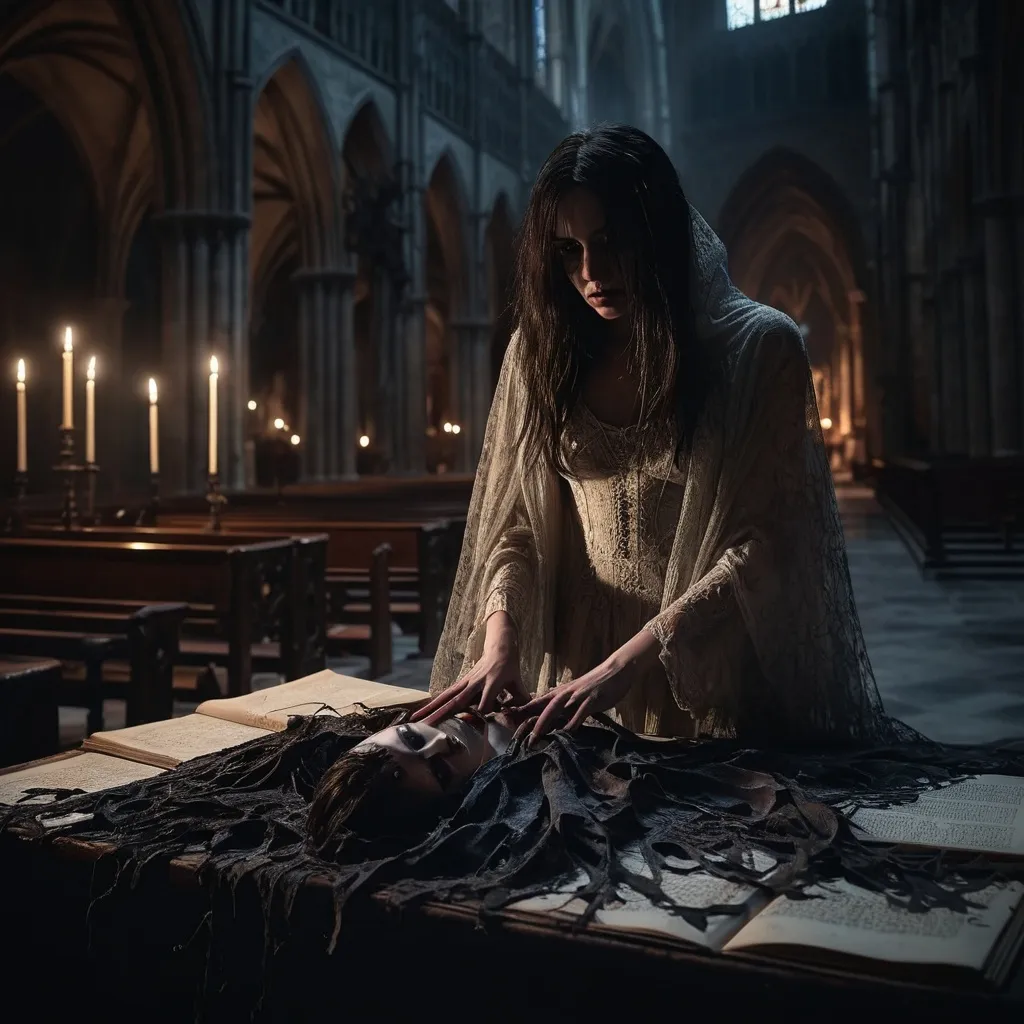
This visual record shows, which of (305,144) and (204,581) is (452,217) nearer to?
(305,144)

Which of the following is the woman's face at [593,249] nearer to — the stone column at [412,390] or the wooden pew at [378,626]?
the wooden pew at [378,626]

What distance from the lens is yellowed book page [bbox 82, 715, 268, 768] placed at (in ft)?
5.57

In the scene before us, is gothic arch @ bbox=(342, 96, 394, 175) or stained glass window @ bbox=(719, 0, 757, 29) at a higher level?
stained glass window @ bbox=(719, 0, 757, 29)

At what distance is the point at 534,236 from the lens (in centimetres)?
178

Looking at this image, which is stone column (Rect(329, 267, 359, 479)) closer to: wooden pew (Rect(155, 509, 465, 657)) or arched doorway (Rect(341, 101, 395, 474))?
arched doorway (Rect(341, 101, 395, 474))

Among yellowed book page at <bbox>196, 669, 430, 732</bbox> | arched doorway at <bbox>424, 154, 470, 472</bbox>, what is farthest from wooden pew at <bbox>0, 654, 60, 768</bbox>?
arched doorway at <bbox>424, 154, 470, 472</bbox>

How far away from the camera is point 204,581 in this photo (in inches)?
191

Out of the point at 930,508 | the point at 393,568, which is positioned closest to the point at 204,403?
the point at 393,568

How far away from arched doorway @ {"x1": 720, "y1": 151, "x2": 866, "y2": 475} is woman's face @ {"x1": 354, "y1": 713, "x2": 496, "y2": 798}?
84.8 feet

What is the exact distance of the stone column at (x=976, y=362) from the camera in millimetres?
14781

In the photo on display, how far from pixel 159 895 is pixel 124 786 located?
26cm

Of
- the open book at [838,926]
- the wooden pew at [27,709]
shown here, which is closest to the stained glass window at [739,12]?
the wooden pew at [27,709]

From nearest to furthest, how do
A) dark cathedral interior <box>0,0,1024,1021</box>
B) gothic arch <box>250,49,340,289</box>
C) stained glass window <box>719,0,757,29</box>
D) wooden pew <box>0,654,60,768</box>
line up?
dark cathedral interior <box>0,0,1024,1021</box>
wooden pew <box>0,654,60,768</box>
gothic arch <box>250,49,340,289</box>
stained glass window <box>719,0,757,29</box>

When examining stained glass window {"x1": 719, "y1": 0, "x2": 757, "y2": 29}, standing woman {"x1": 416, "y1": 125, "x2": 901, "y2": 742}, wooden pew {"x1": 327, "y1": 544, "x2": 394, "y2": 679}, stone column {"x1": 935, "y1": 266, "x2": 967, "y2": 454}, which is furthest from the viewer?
stained glass window {"x1": 719, "y1": 0, "x2": 757, "y2": 29}
